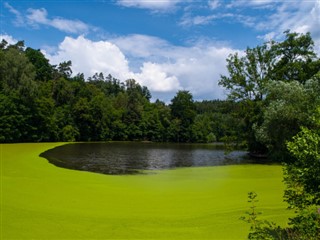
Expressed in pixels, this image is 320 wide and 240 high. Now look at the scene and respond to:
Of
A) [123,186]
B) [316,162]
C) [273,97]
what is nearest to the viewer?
[316,162]

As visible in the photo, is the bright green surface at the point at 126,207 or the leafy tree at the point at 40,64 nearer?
the bright green surface at the point at 126,207

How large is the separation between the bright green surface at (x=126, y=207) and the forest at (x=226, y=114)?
104 centimetres

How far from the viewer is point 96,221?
24.4 feet

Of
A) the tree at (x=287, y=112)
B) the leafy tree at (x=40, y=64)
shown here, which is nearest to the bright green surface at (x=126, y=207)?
the tree at (x=287, y=112)

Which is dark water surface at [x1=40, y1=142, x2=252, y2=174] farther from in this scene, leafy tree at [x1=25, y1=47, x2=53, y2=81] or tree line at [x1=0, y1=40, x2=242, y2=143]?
leafy tree at [x1=25, y1=47, x2=53, y2=81]

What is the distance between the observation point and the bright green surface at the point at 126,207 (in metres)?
6.71

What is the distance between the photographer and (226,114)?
33.0 m

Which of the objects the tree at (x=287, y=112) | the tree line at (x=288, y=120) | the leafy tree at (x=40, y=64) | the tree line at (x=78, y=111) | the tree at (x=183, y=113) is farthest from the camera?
the tree at (x=183, y=113)

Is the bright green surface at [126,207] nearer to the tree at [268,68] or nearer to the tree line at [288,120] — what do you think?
the tree line at [288,120]

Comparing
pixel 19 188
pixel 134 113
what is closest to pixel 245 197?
pixel 19 188

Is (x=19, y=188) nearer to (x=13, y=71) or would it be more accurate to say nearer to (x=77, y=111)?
(x=13, y=71)

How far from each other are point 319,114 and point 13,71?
43.1 metres

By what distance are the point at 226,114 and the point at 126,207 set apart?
83.9 ft

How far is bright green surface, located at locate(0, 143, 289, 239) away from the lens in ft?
22.0
